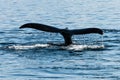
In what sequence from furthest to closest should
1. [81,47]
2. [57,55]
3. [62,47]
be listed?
[81,47] < [62,47] < [57,55]

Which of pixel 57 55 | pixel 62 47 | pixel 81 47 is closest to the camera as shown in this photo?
pixel 57 55

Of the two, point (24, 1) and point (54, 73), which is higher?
point (54, 73)

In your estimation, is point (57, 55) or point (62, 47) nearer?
point (57, 55)

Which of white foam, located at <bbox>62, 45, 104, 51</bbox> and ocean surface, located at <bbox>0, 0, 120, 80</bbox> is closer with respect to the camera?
ocean surface, located at <bbox>0, 0, 120, 80</bbox>

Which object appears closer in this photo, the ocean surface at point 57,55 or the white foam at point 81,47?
the ocean surface at point 57,55

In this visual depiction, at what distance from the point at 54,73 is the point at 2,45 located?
19.5ft

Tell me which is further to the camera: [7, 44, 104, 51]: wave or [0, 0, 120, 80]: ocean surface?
[7, 44, 104, 51]: wave

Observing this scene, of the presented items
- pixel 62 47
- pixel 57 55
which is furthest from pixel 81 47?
pixel 57 55

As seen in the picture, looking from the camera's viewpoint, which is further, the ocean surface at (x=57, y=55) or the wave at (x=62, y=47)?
the wave at (x=62, y=47)

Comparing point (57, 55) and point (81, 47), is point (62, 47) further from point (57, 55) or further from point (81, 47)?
point (57, 55)

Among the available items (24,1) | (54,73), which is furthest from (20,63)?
(24,1)

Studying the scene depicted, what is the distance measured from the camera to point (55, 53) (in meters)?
20.3

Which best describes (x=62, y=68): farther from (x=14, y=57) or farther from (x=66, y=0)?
(x=66, y=0)

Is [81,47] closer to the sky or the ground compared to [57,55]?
closer to the ground
